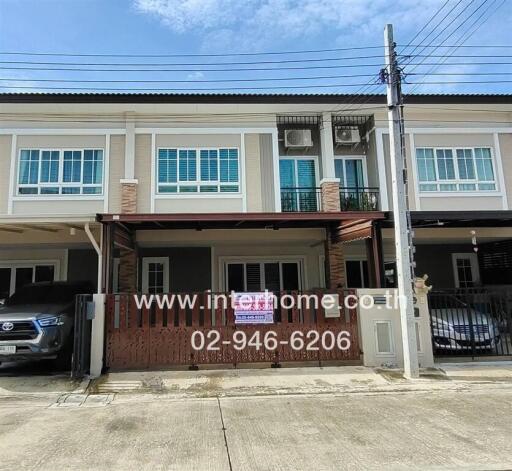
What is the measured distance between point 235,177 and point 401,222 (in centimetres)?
648

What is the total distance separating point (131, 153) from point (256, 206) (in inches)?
162

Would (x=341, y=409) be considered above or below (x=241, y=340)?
below

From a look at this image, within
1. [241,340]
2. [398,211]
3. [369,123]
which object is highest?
[369,123]

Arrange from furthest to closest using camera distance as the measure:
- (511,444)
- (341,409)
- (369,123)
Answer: (369,123), (341,409), (511,444)

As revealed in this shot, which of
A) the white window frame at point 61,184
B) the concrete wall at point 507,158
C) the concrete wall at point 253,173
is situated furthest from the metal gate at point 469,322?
the white window frame at point 61,184

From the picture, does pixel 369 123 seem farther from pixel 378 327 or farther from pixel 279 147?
pixel 378 327

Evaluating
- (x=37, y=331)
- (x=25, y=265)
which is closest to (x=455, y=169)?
(x=37, y=331)

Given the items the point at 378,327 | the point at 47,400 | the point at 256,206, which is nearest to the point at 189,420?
the point at 47,400

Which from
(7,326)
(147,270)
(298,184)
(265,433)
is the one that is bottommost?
(265,433)

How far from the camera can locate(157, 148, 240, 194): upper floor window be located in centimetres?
1366

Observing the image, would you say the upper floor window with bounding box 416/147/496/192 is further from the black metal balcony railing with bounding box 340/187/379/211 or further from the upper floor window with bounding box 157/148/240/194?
the upper floor window with bounding box 157/148/240/194

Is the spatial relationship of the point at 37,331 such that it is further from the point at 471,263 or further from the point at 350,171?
the point at 471,263

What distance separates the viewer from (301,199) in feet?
47.4

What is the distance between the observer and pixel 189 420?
596cm
